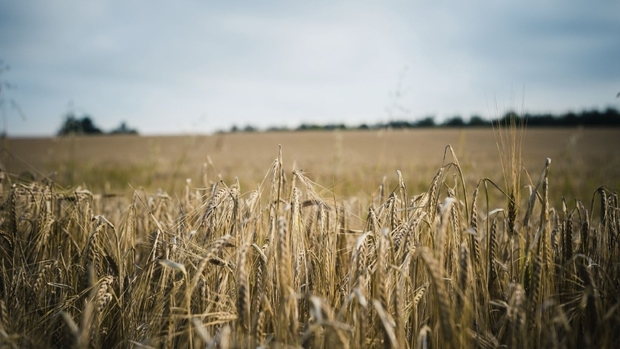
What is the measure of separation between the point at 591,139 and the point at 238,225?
1683 inches

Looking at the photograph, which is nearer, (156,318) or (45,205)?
(156,318)

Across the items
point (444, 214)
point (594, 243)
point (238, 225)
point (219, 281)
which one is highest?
point (444, 214)

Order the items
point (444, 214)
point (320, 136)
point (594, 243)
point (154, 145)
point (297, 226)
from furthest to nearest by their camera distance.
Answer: point (320, 136) < point (154, 145) < point (594, 243) < point (297, 226) < point (444, 214)

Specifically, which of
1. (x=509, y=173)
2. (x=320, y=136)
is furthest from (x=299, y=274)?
(x=320, y=136)

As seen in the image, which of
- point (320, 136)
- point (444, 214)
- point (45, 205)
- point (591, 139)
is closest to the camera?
point (444, 214)

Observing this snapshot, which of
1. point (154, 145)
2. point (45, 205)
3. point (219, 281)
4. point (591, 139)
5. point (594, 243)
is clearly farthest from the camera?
point (591, 139)

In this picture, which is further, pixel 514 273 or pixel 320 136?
pixel 320 136

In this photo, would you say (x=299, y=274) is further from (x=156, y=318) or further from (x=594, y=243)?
(x=594, y=243)

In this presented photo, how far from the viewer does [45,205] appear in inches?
81.3

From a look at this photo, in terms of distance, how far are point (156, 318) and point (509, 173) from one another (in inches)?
69.5

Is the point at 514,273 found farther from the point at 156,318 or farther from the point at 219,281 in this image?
the point at 156,318

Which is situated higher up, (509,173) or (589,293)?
(509,173)

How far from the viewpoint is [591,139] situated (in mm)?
33969

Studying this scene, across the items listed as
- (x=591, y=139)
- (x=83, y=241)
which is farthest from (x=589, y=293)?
(x=591, y=139)
